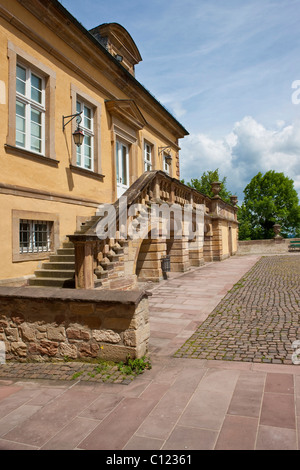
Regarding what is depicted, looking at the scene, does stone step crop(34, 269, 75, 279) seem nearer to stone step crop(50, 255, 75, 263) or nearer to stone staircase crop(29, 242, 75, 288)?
stone staircase crop(29, 242, 75, 288)

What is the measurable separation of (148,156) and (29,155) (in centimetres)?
788

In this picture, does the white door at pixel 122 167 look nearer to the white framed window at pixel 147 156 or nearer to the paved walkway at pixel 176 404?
the white framed window at pixel 147 156

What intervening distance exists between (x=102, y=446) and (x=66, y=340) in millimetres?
2004

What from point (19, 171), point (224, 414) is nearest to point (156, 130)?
point (19, 171)

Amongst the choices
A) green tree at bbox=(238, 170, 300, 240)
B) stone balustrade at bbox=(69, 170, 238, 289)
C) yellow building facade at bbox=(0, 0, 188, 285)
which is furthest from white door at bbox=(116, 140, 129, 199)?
green tree at bbox=(238, 170, 300, 240)

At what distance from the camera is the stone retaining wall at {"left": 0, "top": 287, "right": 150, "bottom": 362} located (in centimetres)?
414

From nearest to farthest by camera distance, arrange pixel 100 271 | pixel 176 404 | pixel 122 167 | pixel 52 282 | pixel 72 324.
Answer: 1. pixel 176 404
2. pixel 72 324
3. pixel 100 271
4. pixel 52 282
5. pixel 122 167

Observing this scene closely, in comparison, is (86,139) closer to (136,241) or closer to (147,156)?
(136,241)

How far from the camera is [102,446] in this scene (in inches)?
102

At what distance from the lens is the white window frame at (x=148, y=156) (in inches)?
564

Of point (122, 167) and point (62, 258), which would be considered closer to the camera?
point (62, 258)

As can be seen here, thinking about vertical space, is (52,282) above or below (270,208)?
below

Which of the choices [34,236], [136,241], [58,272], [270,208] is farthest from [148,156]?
[270,208]

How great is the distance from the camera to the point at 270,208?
40844mm
